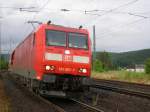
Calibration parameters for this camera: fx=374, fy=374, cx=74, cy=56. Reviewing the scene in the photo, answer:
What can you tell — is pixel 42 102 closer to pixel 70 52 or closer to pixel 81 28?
pixel 70 52

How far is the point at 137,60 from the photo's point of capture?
7101 inches

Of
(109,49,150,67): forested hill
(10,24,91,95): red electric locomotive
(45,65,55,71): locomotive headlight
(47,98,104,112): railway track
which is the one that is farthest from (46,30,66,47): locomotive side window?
(109,49,150,67): forested hill

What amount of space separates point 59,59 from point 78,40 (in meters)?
1.45

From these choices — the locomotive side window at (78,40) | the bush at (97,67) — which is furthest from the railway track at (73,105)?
the bush at (97,67)

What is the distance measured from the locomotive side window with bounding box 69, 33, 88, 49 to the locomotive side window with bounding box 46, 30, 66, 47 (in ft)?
1.07

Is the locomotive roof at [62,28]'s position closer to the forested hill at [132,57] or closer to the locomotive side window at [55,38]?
the locomotive side window at [55,38]

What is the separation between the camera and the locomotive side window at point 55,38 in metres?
15.7

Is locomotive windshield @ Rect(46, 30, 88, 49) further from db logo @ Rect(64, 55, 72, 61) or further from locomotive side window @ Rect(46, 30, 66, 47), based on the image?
db logo @ Rect(64, 55, 72, 61)

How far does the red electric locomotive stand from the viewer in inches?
597

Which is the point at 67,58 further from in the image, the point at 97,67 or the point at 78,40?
the point at 97,67

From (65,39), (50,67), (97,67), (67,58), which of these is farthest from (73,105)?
(97,67)

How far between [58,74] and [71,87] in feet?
2.53

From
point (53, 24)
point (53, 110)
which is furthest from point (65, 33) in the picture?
point (53, 110)

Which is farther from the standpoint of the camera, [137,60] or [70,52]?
[137,60]
